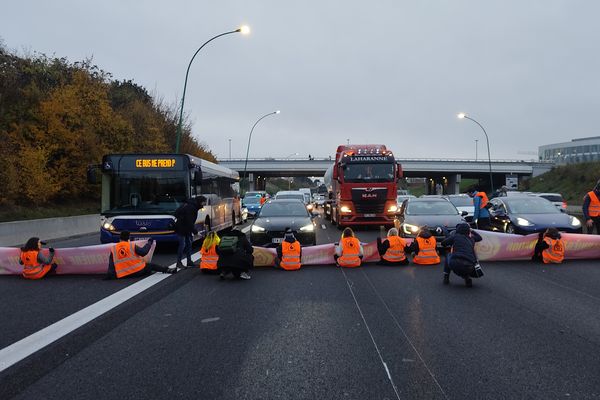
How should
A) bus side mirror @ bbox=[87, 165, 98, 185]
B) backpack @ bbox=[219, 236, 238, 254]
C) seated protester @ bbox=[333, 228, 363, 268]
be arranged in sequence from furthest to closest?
bus side mirror @ bbox=[87, 165, 98, 185], seated protester @ bbox=[333, 228, 363, 268], backpack @ bbox=[219, 236, 238, 254]

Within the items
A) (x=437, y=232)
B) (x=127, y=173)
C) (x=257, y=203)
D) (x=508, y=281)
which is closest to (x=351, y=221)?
(x=437, y=232)

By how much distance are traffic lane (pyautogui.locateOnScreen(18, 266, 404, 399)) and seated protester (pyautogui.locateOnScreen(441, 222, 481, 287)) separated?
2059 mm

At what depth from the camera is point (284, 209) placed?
15.4m

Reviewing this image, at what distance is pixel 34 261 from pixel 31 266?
0.38ft

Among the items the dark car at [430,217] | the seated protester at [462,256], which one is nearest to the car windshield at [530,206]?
the dark car at [430,217]

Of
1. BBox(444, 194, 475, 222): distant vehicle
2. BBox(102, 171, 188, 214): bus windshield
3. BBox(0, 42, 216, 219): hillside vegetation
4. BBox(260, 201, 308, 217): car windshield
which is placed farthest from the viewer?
BBox(0, 42, 216, 219): hillside vegetation

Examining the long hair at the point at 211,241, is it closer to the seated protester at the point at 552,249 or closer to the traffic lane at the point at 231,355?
the traffic lane at the point at 231,355

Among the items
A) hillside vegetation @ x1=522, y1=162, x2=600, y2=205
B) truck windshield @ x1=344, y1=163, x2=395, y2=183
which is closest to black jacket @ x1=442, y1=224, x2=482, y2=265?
truck windshield @ x1=344, y1=163, x2=395, y2=183

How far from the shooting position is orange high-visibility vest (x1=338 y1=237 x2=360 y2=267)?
11312mm

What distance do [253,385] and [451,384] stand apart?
64.3 inches

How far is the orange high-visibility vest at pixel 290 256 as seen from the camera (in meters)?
11.0

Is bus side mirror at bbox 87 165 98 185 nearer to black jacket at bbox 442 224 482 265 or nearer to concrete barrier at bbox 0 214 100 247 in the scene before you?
concrete barrier at bbox 0 214 100 247

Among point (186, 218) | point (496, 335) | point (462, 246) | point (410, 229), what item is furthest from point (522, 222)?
point (496, 335)

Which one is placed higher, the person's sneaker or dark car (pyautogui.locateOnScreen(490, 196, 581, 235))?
dark car (pyautogui.locateOnScreen(490, 196, 581, 235))
